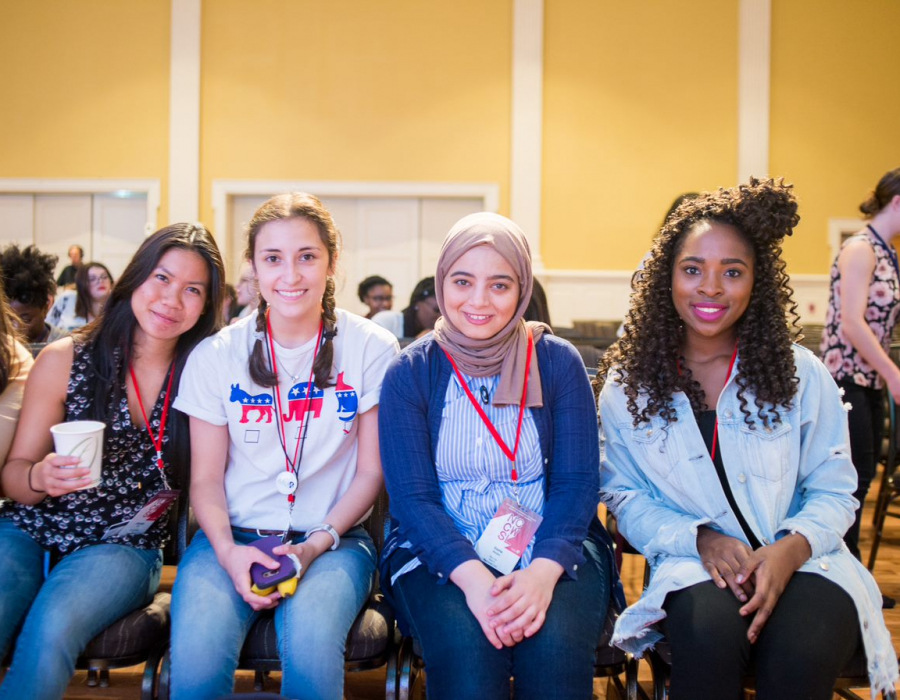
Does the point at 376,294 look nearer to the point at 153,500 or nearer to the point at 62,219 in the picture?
the point at 153,500

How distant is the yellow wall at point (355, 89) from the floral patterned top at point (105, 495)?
7458 mm

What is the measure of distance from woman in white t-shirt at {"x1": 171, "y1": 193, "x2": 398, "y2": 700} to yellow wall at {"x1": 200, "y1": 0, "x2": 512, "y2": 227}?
7.34 metres

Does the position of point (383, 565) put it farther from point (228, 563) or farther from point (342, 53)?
point (342, 53)

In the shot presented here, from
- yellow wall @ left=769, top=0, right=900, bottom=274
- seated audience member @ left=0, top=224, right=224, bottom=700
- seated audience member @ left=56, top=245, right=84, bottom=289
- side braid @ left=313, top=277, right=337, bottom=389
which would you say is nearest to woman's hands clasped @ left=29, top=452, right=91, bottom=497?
seated audience member @ left=0, top=224, right=224, bottom=700

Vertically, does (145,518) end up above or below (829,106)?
below

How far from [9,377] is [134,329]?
0.32 meters

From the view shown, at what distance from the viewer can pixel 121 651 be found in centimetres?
163

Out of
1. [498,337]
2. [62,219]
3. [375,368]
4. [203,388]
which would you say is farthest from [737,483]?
[62,219]

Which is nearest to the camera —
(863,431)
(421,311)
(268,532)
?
(268,532)

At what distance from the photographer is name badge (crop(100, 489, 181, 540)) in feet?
6.10

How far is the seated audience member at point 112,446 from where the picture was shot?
5.52ft

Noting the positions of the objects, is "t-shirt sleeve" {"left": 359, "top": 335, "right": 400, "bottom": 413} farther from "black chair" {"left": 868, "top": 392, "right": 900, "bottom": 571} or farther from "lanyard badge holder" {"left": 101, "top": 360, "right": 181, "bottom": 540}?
"black chair" {"left": 868, "top": 392, "right": 900, "bottom": 571}

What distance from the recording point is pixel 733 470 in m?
1.77

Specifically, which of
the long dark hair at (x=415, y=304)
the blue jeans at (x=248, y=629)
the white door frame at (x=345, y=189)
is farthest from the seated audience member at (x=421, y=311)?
the white door frame at (x=345, y=189)
